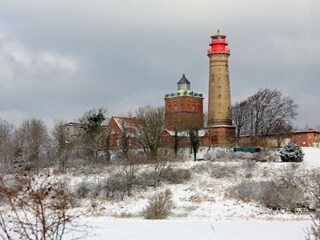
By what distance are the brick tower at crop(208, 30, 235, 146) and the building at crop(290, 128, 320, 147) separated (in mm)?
9074

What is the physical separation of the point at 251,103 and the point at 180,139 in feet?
48.8

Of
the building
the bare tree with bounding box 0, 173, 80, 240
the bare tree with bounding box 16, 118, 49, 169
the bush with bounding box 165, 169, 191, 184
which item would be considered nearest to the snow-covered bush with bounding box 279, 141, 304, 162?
the bush with bounding box 165, 169, 191, 184

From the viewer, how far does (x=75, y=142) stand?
149 feet

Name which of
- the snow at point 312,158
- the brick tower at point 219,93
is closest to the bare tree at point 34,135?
the brick tower at point 219,93

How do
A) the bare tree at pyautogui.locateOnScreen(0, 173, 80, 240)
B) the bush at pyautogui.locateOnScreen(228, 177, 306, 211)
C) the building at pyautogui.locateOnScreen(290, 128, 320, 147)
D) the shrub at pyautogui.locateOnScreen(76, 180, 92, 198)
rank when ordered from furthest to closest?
the building at pyautogui.locateOnScreen(290, 128, 320, 147)
the shrub at pyautogui.locateOnScreen(76, 180, 92, 198)
the bush at pyautogui.locateOnScreen(228, 177, 306, 211)
the bare tree at pyautogui.locateOnScreen(0, 173, 80, 240)

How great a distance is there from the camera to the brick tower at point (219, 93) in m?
53.8

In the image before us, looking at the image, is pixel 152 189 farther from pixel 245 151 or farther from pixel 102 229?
pixel 102 229

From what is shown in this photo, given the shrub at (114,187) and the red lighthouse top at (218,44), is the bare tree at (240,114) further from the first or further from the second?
the shrub at (114,187)

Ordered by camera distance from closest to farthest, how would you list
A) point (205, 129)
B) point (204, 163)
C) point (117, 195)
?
point (117, 195)
point (204, 163)
point (205, 129)

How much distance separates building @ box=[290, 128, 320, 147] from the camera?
187 feet

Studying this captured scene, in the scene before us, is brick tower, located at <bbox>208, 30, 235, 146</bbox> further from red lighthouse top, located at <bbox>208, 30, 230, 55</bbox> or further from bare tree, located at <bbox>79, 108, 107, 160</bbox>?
bare tree, located at <bbox>79, 108, 107, 160</bbox>

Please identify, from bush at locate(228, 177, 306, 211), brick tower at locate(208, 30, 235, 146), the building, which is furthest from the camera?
the building

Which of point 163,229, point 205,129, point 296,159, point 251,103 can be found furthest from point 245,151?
point 163,229

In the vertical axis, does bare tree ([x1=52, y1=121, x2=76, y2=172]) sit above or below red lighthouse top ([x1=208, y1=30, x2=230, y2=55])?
below
